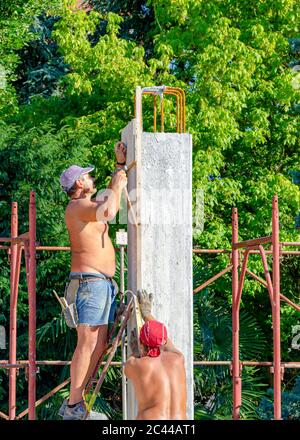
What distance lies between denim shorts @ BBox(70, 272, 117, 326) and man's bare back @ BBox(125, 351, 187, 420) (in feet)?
4.10

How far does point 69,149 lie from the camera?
15789 mm

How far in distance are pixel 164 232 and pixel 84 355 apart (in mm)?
1061

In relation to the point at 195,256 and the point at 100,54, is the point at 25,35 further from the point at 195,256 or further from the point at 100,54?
the point at 195,256

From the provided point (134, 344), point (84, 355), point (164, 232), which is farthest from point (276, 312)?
point (134, 344)

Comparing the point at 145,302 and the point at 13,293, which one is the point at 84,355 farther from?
the point at 13,293

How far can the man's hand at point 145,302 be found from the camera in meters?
7.49

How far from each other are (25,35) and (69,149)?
4.66 meters

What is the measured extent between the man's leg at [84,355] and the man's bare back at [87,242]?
42 centimetres

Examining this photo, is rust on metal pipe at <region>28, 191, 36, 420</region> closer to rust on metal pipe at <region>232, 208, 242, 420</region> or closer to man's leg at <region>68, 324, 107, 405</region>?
man's leg at <region>68, 324, 107, 405</region>

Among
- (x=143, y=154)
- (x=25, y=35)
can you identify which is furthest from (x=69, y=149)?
(x=143, y=154)

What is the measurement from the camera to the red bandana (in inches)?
253

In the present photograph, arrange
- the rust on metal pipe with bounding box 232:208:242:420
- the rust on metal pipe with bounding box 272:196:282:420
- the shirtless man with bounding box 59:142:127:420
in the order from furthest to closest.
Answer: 1. the rust on metal pipe with bounding box 232:208:242:420
2. the rust on metal pipe with bounding box 272:196:282:420
3. the shirtless man with bounding box 59:142:127:420

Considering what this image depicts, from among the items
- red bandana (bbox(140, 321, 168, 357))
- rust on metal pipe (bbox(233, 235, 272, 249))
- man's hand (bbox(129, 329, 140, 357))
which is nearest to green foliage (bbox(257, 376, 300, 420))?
rust on metal pipe (bbox(233, 235, 272, 249))

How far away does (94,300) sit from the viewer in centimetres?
776
